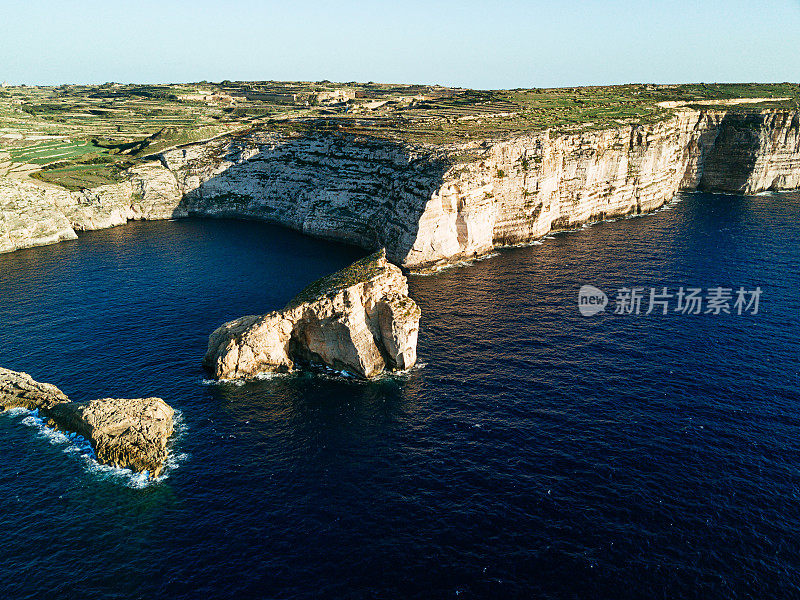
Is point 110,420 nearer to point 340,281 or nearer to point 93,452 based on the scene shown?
point 93,452

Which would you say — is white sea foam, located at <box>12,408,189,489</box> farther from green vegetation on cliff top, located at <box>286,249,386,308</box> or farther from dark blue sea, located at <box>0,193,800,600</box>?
green vegetation on cliff top, located at <box>286,249,386,308</box>

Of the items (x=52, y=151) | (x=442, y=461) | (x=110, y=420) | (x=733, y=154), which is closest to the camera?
Answer: (x=442, y=461)

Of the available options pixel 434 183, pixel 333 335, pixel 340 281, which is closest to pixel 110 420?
pixel 333 335

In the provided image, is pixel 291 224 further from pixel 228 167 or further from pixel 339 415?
pixel 339 415

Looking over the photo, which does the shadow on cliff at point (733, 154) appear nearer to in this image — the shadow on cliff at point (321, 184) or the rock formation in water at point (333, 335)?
the shadow on cliff at point (321, 184)

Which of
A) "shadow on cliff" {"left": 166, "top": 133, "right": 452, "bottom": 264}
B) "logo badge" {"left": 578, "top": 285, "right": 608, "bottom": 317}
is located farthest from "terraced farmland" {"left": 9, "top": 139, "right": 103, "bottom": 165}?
"logo badge" {"left": 578, "top": 285, "right": 608, "bottom": 317}

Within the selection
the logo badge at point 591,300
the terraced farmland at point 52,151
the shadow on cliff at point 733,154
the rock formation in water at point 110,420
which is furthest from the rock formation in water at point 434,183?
the rock formation in water at point 110,420

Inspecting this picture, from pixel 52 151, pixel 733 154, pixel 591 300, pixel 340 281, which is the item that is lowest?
pixel 591 300

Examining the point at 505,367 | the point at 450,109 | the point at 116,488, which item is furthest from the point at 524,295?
the point at 450,109
